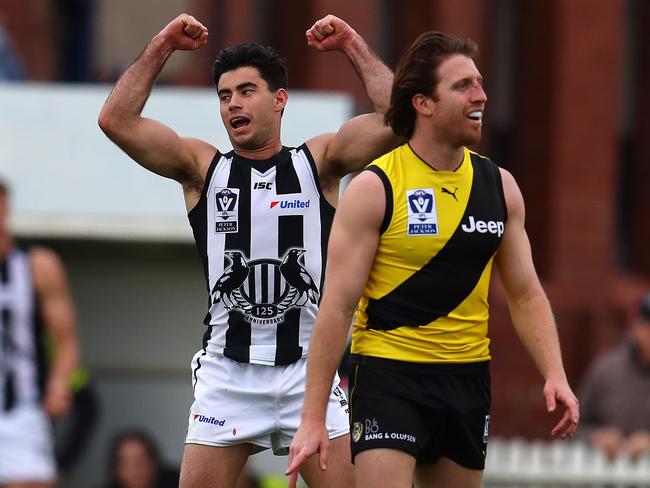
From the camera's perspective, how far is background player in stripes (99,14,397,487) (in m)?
6.73

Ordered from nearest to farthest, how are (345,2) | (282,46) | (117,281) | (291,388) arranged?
(291,388) → (117,281) → (345,2) → (282,46)

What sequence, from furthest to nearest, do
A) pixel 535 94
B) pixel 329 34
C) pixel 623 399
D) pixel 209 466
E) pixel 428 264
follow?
pixel 535 94 < pixel 623 399 < pixel 329 34 < pixel 209 466 < pixel 428 264

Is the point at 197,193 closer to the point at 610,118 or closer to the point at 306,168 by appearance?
the point at 306,168

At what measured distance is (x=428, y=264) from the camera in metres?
6.27

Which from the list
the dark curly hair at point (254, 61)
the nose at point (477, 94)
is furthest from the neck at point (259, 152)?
the nose at point (477, 94)

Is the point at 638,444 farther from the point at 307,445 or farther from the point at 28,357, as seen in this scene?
the point at 307,445

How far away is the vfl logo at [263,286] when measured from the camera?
22.1 feet

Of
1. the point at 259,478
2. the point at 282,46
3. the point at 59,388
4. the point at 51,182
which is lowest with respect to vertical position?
the point at 259,478

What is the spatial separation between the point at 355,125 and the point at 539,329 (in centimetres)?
113

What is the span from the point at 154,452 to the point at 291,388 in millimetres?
4479

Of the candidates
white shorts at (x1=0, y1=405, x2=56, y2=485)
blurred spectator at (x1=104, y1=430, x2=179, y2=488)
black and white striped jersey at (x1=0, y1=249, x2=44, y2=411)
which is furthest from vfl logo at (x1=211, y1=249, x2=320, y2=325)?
blurred spectator at (x1=104, y1=430, x2=179, y2=488)

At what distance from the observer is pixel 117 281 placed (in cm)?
1236

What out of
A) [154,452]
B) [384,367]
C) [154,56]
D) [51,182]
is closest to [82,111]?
[51,182]

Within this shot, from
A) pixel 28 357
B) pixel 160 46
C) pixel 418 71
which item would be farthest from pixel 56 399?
pixel 418 71
